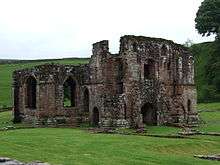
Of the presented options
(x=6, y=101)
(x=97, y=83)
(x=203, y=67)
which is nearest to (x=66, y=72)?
(x=97, y=83)

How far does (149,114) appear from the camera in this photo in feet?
159

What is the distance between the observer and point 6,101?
82.2 metres

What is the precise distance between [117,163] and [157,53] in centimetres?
2623

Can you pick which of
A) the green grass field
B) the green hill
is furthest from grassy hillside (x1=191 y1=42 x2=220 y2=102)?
the green grass field

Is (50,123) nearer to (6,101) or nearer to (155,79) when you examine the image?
(155,79)

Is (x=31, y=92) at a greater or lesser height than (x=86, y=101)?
greater

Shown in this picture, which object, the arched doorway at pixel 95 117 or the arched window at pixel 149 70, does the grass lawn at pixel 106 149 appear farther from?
the arched doorway at pixel 95 117

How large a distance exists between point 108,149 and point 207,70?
6027 centimetres

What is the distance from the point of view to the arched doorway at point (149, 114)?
47969 mm

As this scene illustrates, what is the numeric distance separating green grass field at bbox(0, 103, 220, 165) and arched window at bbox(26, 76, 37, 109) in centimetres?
1955

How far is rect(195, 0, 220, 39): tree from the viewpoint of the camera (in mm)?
84875

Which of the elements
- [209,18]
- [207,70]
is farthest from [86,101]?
[209,18]

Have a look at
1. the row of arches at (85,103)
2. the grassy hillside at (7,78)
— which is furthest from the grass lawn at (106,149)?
the grassy hillside at (7,78)

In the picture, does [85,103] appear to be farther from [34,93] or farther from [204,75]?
[204,75]
